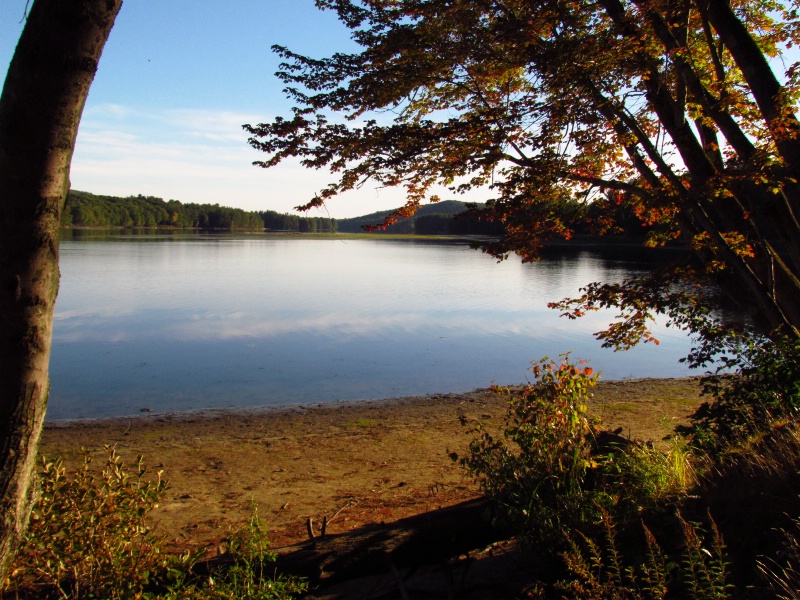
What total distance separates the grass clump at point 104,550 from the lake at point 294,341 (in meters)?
3.76

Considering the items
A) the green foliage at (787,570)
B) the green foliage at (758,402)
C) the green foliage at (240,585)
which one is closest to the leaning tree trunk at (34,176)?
the green foliage at (240,585)

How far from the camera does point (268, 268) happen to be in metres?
39.7

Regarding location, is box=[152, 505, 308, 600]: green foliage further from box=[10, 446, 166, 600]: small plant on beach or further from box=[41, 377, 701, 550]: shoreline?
box=[41, 377, 701, 550]: shoreline

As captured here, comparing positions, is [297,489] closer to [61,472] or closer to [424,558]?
[424,558]

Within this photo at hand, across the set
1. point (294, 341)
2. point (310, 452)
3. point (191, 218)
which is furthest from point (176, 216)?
point (310, 452)

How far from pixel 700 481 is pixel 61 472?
3.94m

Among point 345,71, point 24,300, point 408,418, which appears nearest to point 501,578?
point 24,300

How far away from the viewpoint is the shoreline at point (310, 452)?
218 inches

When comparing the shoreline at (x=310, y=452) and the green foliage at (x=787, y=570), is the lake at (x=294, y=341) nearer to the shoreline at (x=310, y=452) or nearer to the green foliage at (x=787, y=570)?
the shoreline at (x=310, y=452)

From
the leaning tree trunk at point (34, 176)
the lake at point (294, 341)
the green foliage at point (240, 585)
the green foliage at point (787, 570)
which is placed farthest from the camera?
the lake at point (294, 341)

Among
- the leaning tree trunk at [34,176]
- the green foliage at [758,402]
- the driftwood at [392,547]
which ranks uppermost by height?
the leaning tree trunk at [34,176]

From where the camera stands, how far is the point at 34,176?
2.32 metres

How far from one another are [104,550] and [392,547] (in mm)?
1635

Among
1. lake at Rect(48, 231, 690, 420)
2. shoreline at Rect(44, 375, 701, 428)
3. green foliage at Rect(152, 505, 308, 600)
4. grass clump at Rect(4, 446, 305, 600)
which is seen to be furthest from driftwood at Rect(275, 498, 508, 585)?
shoreline at Rect(44, 375, 701, 428)
